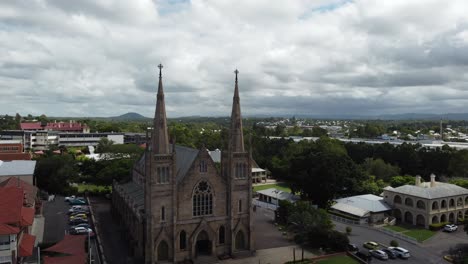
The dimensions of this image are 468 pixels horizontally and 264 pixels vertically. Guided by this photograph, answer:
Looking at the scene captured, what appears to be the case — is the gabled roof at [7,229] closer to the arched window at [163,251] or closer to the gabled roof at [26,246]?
the gabled roof at [26,246]

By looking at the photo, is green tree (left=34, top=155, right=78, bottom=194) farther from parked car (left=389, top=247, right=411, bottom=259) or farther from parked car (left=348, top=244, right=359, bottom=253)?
parked car (left=389, top=247, right=411, bottom=259)

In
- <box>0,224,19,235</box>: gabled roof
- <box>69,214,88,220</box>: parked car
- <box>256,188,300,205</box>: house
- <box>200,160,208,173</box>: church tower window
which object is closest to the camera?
<box>0,224,19,235</box>: gabled roof

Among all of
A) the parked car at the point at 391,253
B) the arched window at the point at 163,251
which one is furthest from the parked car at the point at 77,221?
the parked car at the point at 391,253

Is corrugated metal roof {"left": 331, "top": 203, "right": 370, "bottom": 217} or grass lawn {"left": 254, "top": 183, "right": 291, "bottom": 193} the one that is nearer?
corrugated metal roof {"left": 331, "top": 203, "right": 370, "bottom": 217}

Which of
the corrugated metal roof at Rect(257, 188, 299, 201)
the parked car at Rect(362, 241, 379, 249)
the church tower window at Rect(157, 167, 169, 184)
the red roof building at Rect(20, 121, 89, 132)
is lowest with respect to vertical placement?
A: the parked car at Rect(362, 241, 379, 249)

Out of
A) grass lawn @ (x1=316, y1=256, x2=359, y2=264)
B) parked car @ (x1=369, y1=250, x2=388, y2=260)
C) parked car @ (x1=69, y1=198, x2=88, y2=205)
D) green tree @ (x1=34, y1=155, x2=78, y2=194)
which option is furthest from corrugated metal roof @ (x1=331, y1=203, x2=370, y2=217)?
green tree @ (x1=34, y1=155, x2=78, y2=194)
